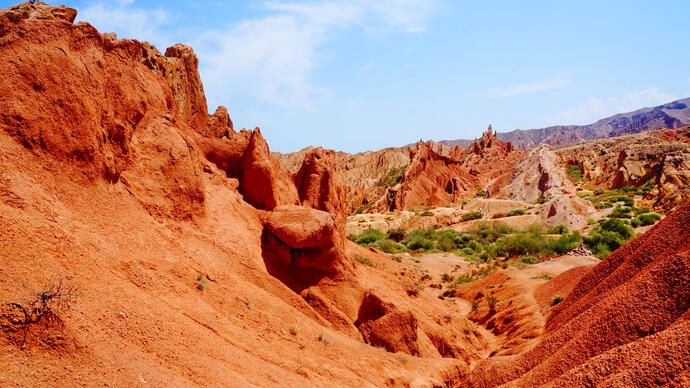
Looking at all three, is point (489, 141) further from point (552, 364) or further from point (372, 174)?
point (552, 364)

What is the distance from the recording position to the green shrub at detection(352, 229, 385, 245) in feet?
127

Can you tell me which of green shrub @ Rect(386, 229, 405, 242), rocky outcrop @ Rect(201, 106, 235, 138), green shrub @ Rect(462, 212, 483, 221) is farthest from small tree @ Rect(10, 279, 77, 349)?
green shrub @ Rect(462, 212, 483, 221)

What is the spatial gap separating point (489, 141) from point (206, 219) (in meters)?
92.6

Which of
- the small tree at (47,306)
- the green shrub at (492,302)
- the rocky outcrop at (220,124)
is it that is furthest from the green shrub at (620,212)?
the small tree at (47,306)

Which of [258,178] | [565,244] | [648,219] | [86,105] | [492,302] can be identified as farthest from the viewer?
[648,219]

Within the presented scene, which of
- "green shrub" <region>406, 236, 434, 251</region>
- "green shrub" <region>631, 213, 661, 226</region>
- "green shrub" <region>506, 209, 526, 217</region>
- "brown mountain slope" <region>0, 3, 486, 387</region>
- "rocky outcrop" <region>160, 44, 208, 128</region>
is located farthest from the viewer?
"green shrub" <region>506, 209, 526, 217</region>

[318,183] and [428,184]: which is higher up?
[318,183]

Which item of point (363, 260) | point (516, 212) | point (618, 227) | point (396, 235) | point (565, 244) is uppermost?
point (363, 260)

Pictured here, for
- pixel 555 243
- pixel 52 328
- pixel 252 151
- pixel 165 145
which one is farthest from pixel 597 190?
pixel 52 328

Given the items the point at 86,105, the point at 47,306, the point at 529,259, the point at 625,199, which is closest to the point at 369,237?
the point at 529,259

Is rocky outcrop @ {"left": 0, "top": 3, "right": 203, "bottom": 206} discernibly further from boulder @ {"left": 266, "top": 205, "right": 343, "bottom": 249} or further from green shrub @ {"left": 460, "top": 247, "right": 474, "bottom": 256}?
green shrub @ {"left": 460, "top": 247, "right": 474, "bottom": 256}

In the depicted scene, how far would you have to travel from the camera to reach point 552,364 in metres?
6.73

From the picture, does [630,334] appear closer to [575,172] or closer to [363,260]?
[363,260]

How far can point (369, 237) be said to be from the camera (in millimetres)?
39250
